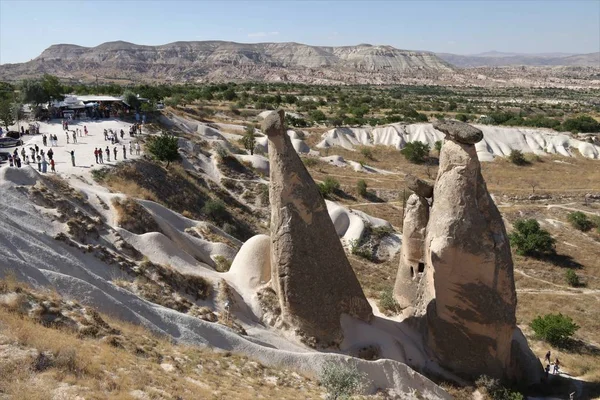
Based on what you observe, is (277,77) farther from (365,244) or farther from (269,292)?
(269,292)

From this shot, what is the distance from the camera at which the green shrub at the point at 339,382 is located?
991cm

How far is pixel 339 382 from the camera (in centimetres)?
995

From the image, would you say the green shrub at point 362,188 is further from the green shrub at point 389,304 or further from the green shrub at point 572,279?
the green shrub at point 389,304

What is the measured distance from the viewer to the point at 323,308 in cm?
1311

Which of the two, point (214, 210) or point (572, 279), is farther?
point (214, 210)

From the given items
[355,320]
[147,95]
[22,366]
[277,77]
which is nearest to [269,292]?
[355,320]

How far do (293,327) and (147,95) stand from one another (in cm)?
5085

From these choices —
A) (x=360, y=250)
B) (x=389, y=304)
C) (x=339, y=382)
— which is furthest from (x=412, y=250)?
(x=360, y=250)

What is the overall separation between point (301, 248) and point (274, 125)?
→ 10.5ft

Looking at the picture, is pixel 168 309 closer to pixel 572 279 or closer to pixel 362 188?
pixel 572 279

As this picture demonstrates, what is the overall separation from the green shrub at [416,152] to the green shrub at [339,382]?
4474 centimetres

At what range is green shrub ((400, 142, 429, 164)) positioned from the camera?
5334 cm

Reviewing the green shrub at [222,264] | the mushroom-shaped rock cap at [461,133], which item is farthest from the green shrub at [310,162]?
the mushroom-shaped rock cap at [461,133]

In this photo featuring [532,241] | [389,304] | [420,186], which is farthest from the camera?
[532,241]
